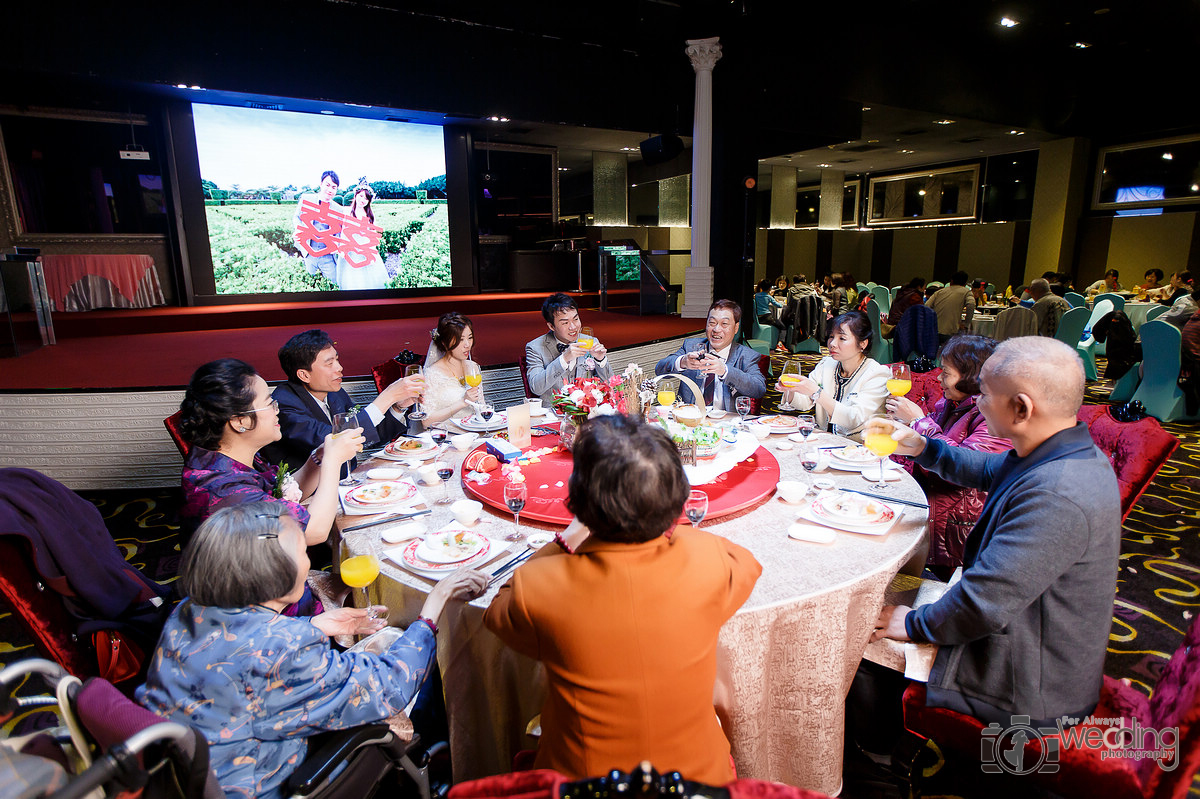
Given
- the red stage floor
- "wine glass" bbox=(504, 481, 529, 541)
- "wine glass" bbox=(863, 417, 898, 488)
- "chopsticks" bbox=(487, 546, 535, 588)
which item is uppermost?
"wine glass" bbox=(863, 417, 898, 488)

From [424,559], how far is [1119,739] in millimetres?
1652

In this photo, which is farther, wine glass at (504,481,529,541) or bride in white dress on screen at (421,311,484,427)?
bride in white dress on screen at (421,311,484,427)

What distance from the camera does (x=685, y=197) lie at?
13.7m

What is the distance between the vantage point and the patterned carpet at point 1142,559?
2383 millimetres

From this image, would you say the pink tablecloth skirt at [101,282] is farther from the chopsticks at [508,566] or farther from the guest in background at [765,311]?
the chopsticks at [508,566]

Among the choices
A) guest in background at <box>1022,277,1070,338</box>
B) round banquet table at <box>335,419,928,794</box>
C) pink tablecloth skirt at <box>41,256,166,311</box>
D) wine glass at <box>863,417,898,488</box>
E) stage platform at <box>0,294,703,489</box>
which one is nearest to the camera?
round banquet table at <box>335,419,928,794</box>

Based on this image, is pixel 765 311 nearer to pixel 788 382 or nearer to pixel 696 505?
pixel 788 382

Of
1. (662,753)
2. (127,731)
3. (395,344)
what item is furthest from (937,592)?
(395,344)

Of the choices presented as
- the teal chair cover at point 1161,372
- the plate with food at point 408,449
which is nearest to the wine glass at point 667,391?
the plate with food at point 408,449

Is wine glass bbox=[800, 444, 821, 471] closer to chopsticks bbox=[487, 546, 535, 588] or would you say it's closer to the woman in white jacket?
the woman in white jacket

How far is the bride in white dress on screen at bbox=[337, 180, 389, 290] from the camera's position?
884 cm

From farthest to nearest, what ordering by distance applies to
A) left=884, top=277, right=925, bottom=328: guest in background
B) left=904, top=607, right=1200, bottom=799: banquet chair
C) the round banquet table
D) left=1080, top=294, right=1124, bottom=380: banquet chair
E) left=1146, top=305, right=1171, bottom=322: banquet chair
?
left=1146, top=305, right=1171, bottom=322: banquet chair, left=884, top=277, right=925, bottom=328: guest in background, left=1080, top=294, right=1124, bottom=380: banquet chair, the round banquet table, left=904, top=607, right=1200, bottom=799: banquet chair

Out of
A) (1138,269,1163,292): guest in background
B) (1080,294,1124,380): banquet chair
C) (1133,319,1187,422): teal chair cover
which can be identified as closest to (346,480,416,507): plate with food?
(1133,319,1187,422): teal chair cover

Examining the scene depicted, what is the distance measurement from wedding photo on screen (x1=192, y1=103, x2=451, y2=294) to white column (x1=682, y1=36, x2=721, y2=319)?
4017 mm
